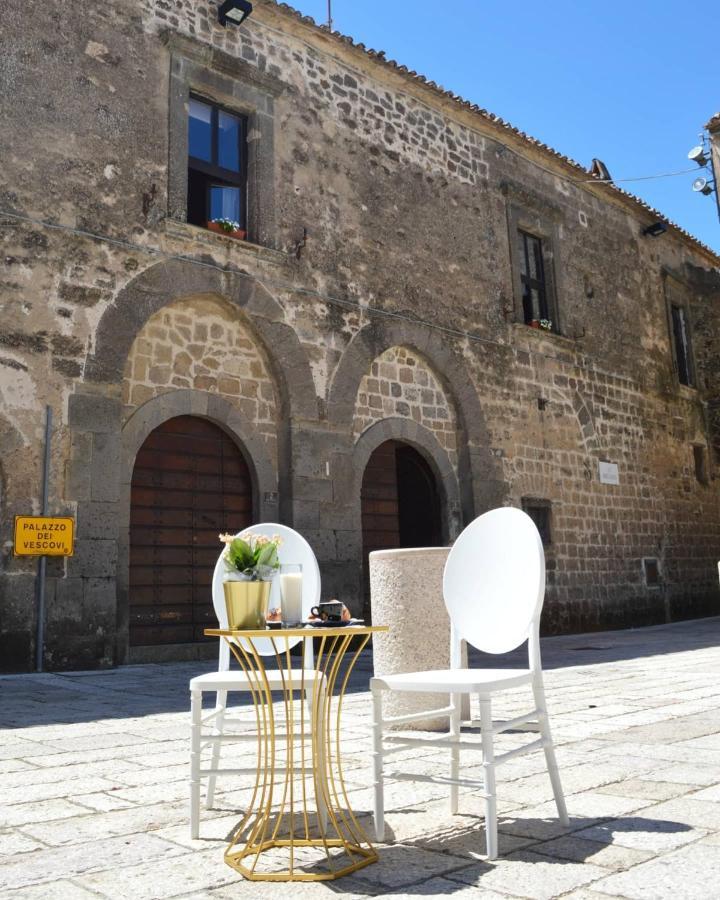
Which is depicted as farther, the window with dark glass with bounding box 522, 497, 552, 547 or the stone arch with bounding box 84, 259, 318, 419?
the window with dark glass with bounding box 522, 497, 552, 547

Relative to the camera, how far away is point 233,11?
963cm

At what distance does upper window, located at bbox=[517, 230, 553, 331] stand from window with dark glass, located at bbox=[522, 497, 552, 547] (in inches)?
109

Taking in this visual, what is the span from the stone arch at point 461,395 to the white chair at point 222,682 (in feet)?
22.9

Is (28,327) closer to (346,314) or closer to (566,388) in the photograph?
(346,314)

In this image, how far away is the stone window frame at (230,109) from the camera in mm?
9125

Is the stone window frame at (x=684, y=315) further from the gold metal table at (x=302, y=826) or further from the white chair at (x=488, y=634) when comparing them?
the gold metal table at (x=302, y=826)

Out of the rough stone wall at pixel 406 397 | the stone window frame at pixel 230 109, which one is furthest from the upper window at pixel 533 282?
the stone window frame at pixel 230 109

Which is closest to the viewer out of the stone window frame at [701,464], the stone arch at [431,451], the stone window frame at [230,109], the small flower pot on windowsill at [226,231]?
the stone window frame at [230,109]

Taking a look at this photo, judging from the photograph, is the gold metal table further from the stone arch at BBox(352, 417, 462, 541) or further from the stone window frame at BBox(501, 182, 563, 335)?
the stone window frame at BBox(501, 182, 563, 335)

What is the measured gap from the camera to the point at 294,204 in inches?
399

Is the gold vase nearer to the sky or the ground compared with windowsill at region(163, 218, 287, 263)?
nearer to the ground

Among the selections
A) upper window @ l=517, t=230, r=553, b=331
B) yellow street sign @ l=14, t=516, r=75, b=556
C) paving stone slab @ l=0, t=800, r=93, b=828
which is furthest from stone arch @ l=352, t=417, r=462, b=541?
paving stone slab @ l=0, t=800, r=93, b=828

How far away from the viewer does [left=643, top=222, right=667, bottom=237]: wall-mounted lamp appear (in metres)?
16.5

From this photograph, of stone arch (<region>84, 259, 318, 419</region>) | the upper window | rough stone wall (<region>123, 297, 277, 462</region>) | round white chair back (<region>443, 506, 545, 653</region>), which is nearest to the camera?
round white chair back (<region>443, 506, 545, 653</region>)
